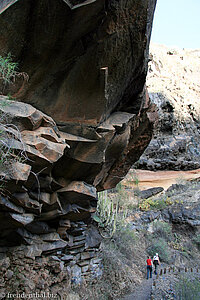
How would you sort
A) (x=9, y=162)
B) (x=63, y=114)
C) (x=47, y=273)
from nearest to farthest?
(x=9, y=162) → (x=63, y=114) → (x=47, y=273)

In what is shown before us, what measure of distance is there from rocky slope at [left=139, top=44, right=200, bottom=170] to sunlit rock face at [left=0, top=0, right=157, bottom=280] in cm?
1320

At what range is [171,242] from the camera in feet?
35.8

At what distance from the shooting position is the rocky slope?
688 inches

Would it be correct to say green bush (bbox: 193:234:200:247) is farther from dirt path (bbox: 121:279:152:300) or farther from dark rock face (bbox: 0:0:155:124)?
dark rock face (bbox: 0:0:155:124)

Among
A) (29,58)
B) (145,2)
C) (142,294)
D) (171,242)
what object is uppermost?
(145,2)

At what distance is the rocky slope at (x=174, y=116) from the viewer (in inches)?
688

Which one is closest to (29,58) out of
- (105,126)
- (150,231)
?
(105,126)

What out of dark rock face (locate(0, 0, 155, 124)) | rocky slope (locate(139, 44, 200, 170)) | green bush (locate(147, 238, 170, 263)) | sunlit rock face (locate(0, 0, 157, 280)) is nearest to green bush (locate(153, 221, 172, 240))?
green bush (locate(147, 238, 170, 263))

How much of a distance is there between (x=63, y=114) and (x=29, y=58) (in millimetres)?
945

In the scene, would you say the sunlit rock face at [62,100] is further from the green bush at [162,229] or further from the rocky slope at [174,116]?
the rocky slope at [174,116]

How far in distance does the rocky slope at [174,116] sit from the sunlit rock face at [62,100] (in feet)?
43.3

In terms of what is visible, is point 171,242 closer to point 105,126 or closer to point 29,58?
point 105,126

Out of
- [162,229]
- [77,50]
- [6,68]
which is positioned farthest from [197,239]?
[6,68]

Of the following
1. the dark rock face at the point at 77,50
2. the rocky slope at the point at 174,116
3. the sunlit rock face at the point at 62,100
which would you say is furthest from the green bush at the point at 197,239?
the dark rock face at the point at 77,50
